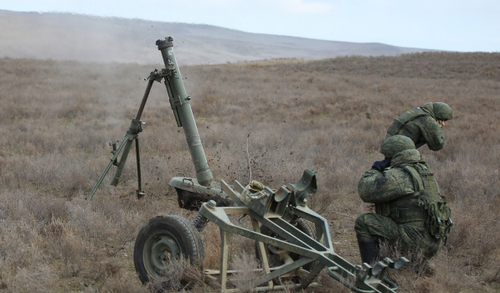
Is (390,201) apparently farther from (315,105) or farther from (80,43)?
(315,105)

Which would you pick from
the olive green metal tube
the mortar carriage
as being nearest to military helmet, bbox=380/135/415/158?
the mortar carriage

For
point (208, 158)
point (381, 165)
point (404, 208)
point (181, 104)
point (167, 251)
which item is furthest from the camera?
point (208, 158)

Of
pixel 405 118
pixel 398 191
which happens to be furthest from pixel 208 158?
pixel 398 191

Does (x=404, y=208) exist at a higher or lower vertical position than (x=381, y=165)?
lower

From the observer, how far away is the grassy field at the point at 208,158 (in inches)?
185

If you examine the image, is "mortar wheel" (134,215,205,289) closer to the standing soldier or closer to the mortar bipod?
the mortar bipod

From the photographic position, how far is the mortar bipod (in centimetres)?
355

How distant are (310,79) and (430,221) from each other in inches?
878

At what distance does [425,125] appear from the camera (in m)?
5.17

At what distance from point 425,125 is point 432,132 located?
103mm

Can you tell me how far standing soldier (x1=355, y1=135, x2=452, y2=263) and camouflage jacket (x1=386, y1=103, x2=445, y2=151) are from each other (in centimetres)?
72

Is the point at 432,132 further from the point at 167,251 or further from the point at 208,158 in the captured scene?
the point at 208,158

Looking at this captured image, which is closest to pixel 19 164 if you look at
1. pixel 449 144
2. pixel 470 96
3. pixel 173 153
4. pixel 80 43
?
Answer: pixel 173 153

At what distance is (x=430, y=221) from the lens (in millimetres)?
4293
